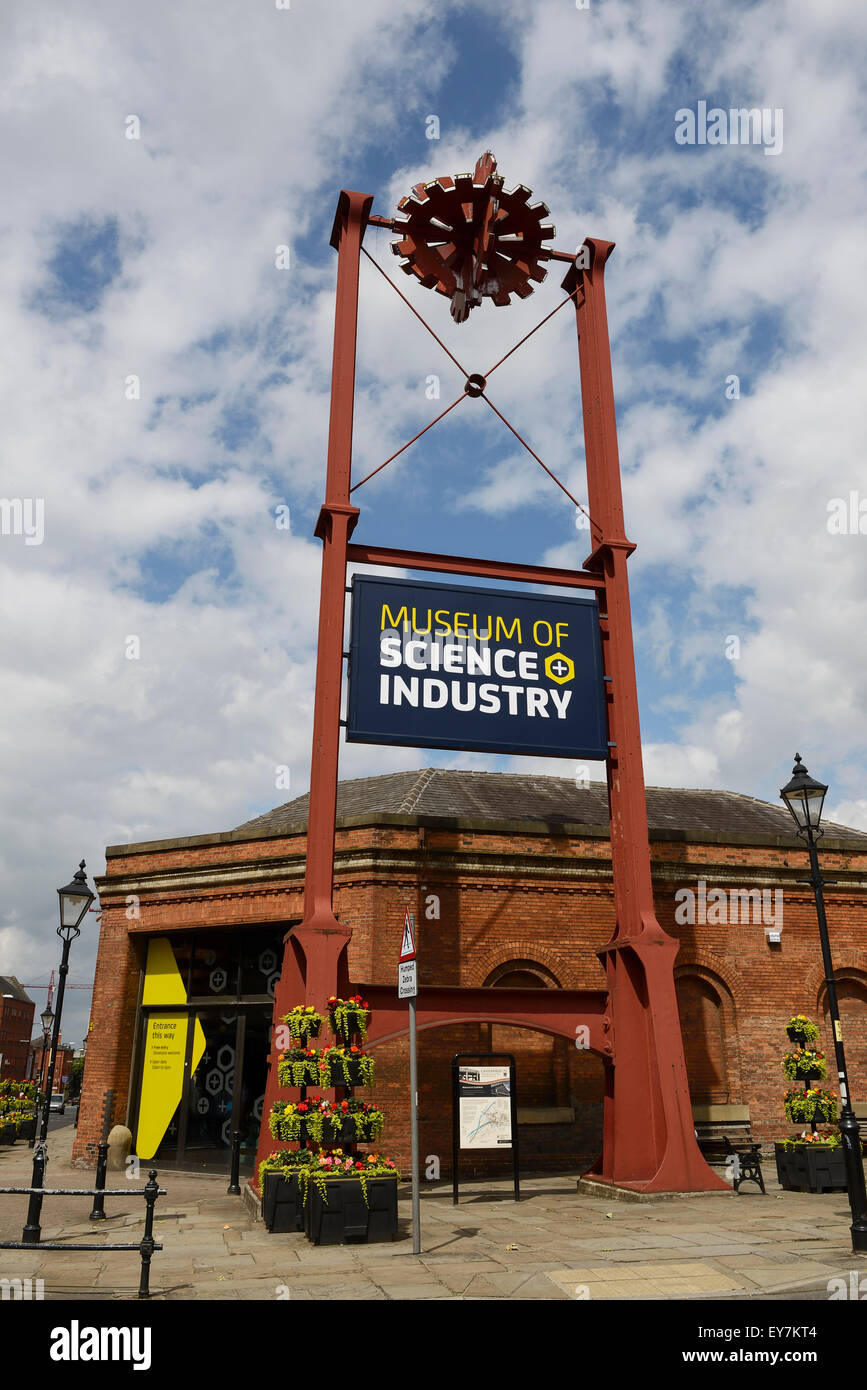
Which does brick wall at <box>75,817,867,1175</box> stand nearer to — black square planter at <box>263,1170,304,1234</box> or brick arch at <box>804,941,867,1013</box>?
brick arch at <box>804,941,867,1013</box>

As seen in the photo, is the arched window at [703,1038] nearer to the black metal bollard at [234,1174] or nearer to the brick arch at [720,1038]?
the brick arch at [720,1038]

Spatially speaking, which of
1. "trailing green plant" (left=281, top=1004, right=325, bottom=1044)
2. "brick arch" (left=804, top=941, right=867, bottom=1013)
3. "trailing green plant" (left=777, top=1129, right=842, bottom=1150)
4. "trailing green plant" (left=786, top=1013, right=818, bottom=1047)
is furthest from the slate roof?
"trailing green plant" (left=281, top=1004, right=325, bottom=1044)

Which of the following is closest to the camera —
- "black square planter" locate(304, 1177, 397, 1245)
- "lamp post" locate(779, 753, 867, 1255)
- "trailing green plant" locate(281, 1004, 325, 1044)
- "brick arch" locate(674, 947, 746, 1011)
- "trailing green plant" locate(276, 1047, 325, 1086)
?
"lamp post" locate(779, 753, 867, 1255)

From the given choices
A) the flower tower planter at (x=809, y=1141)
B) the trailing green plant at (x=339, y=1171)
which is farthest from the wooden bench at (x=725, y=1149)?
the trailing green plant at (x=339, y=1171)

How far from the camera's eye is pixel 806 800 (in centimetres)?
1158

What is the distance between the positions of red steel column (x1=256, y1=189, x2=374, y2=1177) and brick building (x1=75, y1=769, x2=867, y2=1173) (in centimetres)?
363

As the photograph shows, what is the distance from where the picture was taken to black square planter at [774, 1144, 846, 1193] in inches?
523

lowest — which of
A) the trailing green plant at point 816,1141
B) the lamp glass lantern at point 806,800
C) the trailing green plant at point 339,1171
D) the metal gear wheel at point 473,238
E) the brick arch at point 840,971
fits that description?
the trailing green plant at point 816,1141

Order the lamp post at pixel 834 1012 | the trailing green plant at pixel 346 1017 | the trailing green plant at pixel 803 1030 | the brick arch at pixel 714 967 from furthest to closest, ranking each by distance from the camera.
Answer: the brick arch at pixel 714 967
the trailing green plant at pixel 803 1030
the trailing green plant at pixel 346 1017
the lamp post at pixel 834 1012

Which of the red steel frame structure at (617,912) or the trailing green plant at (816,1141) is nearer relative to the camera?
the red steel frame structure at (617,912)

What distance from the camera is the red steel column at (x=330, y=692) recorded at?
1202 centimetres

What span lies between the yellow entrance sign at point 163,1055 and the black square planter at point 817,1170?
10852 millimetres
